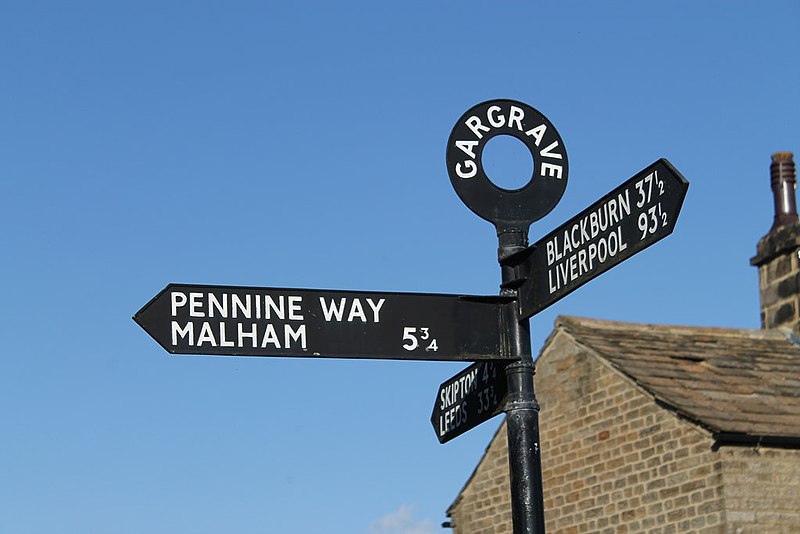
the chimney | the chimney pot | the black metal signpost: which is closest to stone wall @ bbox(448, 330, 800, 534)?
the chimney

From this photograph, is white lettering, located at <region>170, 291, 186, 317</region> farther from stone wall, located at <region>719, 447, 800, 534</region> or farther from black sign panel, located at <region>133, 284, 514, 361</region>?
stone wall, located at <region>719, 447, 800, 534</region>

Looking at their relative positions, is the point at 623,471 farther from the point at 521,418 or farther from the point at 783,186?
the point at 521,418

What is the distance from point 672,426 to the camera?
48.1 feet

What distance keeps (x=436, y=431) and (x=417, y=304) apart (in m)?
0.91

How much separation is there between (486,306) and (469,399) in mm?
560

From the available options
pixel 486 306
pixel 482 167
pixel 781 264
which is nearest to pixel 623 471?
pixel 781 264

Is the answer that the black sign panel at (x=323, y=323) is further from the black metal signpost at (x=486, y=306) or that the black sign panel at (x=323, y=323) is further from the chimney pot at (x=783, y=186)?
the chimney pot at (x=783, y=186)

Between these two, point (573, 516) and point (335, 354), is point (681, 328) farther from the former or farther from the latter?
point (335, 354)

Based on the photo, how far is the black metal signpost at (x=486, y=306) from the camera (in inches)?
205

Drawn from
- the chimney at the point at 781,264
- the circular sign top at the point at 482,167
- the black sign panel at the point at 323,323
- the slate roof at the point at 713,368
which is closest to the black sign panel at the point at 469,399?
the black sign panel at the point at 323,323

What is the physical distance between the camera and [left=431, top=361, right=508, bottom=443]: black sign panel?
566cm

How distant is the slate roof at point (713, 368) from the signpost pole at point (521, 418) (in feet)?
29.5

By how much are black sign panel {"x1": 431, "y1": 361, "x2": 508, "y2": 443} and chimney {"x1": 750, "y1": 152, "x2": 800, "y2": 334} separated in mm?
12649

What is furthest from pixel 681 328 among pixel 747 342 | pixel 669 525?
pixel 669 525
